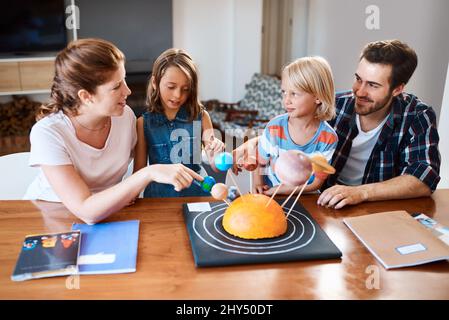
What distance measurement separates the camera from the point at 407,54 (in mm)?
1915

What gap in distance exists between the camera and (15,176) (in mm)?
1980

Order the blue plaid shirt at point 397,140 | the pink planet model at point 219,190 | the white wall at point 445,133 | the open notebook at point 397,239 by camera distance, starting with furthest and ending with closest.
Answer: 1. the white wall at point 445,133
2. the blue plaid shirt at point 397,140
3. the pink planet model at point 219,190
4. the open notebook at point 397,239

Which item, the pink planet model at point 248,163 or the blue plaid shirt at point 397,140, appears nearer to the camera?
the pink planet model at point 248,163

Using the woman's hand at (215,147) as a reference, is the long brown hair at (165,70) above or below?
above

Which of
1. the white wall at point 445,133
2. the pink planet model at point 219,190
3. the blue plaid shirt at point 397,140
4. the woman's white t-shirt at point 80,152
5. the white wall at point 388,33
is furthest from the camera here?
the white wall at point 388,33

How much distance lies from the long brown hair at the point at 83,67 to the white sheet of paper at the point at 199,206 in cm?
51

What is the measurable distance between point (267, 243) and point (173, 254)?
0.87 feet

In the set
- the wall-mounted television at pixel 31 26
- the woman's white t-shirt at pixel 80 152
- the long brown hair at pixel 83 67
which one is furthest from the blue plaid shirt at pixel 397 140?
the wall-mounted television at pixel 31 26

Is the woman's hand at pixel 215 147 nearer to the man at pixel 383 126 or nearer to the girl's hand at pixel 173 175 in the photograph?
the girl's hand at pixel 173 175

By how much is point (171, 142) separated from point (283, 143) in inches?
19.8

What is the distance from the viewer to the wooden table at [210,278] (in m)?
1.09

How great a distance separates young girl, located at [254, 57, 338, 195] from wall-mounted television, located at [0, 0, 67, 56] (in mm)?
3928
